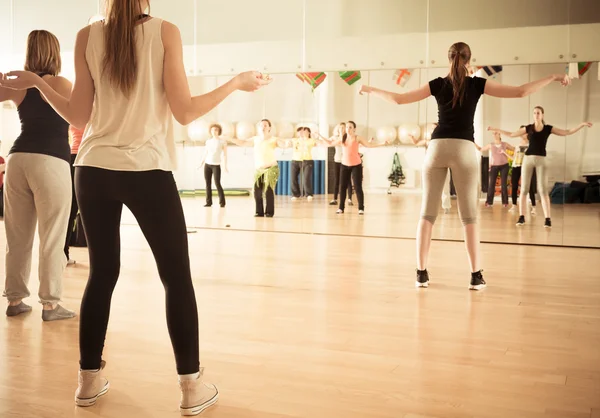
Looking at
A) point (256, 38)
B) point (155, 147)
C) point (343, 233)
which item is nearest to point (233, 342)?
point (155, 147)

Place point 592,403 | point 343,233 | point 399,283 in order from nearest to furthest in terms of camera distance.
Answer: point 592,403
point 399,283
point 343,233

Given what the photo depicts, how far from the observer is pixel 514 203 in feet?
28.2

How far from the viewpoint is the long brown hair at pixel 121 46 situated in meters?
2.24

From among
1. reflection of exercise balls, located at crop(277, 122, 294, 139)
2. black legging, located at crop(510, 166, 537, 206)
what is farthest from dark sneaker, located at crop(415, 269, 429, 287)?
reflection of exercise balls, located at crop(277, 122, 294, 139)

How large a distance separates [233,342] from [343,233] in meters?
4.88

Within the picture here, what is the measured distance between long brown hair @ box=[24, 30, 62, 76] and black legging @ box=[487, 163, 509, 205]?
581cm

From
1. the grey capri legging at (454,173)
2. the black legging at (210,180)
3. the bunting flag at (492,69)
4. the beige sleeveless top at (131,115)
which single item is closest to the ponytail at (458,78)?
the grey capri legging at (454,173)

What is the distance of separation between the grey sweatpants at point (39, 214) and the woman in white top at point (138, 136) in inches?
54.1

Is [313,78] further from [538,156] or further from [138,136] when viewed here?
[138,136]

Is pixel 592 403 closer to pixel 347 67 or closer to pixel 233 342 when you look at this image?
pixel 233 342

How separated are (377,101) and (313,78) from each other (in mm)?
845

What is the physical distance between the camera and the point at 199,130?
9.37 metres

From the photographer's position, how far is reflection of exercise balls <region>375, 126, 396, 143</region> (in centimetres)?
877

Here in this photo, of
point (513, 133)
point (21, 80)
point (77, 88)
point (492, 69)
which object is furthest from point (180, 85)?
point (513, 133)
